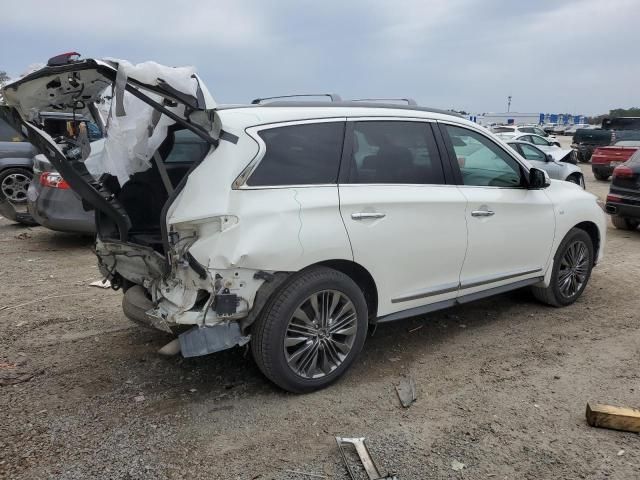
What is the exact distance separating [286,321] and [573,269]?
3240mm

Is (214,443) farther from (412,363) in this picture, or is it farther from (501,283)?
(501,283)

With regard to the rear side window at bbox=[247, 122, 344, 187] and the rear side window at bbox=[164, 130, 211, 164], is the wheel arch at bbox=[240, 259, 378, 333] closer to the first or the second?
the rear side window at bbox=[247, 122, 344, 187]

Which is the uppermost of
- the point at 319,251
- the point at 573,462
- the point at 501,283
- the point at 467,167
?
the point at 467,167

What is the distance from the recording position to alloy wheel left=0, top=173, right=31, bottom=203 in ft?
30.5

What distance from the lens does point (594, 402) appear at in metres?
3.45

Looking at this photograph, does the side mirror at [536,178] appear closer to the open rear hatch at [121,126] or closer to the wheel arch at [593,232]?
the wheel arch at [593,232]

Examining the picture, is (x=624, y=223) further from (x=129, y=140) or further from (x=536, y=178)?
(x=129, y=140)

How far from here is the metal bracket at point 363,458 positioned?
274 cm

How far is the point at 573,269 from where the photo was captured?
5180mm

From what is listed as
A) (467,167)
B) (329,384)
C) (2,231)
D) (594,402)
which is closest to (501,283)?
(467,167)

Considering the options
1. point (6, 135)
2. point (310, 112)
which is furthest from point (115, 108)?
point (6, 135)

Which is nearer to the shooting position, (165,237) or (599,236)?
(165,237)

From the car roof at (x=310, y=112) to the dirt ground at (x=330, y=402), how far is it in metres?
1.72

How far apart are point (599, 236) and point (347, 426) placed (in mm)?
3536
